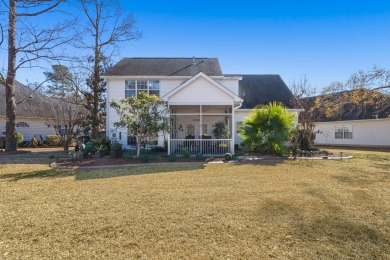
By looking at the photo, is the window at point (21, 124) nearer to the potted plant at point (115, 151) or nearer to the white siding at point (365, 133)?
the potted plant at point (115, 151)

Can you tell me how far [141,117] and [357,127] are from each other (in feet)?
81.6

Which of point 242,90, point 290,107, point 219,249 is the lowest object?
point 219,249

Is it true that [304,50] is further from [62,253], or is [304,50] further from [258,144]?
[62,253]

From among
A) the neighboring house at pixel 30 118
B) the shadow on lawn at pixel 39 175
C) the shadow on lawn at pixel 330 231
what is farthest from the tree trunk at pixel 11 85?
the shadow on lawn at pixel 330 231

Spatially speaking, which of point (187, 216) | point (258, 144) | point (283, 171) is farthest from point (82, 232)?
point (258, 144)

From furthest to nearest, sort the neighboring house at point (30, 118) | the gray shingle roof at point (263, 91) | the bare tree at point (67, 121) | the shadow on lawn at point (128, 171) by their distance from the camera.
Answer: the neighboring house at point (30, 118) → the gray shingle roof at point (263, 91) → the bare tree at point (67, 121) → the shadow on lawn at point (128, 171)

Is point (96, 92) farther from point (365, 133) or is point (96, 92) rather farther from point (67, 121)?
point (365, 133)

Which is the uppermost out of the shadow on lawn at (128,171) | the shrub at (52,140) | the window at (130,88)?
the window at (130,88)

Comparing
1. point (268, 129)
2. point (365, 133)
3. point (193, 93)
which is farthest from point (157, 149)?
point (365, 133)

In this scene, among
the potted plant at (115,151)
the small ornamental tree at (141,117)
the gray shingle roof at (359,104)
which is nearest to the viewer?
the small ornamental tree at (141,117)

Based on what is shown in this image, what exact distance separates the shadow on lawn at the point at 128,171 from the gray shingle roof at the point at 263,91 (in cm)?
1198

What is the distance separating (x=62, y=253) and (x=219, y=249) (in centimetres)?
231

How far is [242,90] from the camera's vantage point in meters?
23.2

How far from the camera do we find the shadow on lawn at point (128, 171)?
8.98m
